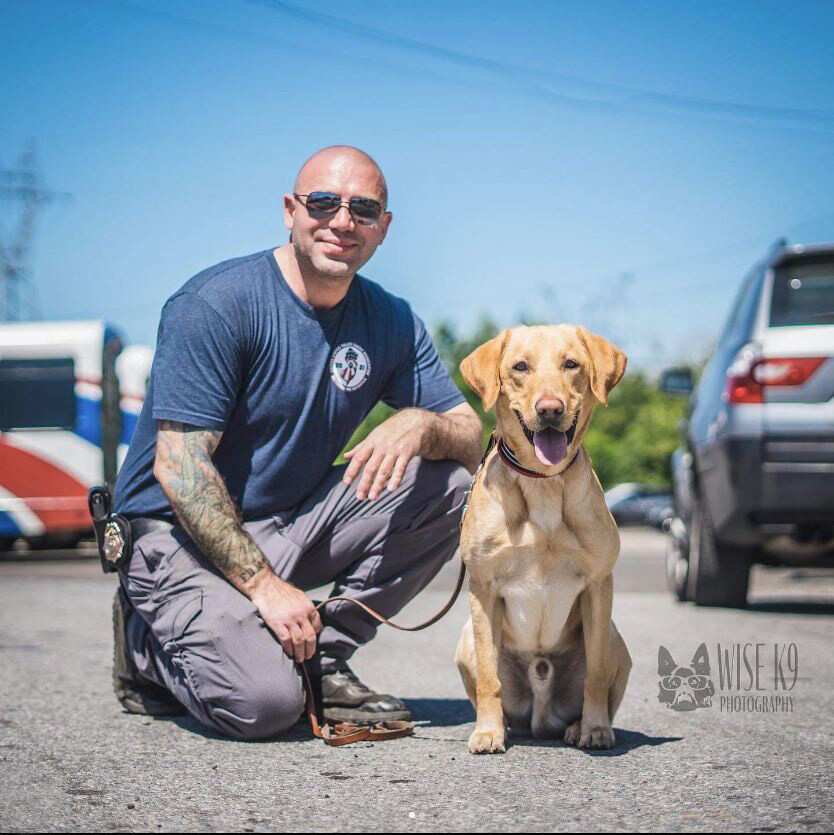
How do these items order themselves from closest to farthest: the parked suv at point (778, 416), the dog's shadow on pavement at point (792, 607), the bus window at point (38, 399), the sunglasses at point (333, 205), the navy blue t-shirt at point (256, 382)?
the navy blue t-shirt at point (256, 382)
the sunglasses at point (333, 205)
the parked suv at point (778, 416)
the dog's shadow on pavement at point (792, 607)
the bus window at point (38, 399)

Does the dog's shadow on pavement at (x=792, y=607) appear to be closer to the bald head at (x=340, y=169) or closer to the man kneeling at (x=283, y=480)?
the man kneeling at (x=283, y=480)

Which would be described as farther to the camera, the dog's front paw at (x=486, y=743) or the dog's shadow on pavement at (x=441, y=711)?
the dog's shadow on pavement at (x=441, y=711)

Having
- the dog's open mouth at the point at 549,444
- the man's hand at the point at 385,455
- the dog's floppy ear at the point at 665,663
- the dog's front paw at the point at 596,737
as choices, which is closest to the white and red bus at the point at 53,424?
the dog's floppy ear at the point at 665,663

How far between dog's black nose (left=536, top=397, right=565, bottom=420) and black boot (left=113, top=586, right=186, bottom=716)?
167 cm

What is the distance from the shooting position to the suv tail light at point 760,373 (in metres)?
6.29

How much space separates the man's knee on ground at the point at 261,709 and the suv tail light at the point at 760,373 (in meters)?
3.74

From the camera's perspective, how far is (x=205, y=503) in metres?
3.64

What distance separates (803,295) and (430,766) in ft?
14.4

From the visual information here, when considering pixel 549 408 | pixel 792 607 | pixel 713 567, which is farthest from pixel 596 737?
pixel 792 607

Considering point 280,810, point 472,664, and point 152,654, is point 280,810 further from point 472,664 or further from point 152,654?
point 152,654

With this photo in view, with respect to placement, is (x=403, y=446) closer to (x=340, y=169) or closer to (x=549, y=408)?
(x=549, y=408)

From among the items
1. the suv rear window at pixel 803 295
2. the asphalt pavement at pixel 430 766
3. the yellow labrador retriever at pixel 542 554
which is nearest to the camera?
the asphalt pavement at pixel 430 766

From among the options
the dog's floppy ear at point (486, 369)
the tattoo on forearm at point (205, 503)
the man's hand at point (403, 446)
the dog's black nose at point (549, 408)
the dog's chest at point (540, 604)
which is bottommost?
the dog's chest at point (540, 604)

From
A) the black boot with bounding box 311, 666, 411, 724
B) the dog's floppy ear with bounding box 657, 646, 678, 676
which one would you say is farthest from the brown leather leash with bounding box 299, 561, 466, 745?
the dog's floppy ear with bounding box 657, 646, 678, 676
